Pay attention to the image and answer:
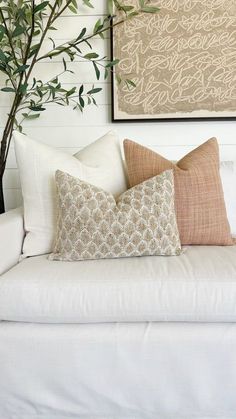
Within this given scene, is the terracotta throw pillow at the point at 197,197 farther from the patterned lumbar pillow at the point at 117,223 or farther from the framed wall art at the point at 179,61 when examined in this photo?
the framed wall art at the point at 179,61

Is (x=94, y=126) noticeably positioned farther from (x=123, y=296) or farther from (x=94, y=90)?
(x=123, y=296)

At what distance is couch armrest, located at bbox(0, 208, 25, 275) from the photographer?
1454 millimetres

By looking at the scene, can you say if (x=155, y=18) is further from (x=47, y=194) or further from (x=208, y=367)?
(x=208, y=367)

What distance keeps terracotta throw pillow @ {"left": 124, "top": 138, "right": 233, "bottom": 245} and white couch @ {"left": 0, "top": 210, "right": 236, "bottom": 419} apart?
0.35 meters

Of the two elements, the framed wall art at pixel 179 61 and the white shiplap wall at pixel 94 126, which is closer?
the framed wall art at pixel 179 61

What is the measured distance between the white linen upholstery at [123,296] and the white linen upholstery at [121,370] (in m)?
0.04

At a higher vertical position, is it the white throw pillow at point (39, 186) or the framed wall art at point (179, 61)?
the framed wall art at point (179, 61)

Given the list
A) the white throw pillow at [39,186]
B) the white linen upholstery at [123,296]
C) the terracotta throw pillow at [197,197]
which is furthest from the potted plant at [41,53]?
the white linen upholstery at [123,296]

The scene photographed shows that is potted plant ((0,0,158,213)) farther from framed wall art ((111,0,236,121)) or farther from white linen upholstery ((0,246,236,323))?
white linen upholstery ((0,246,236,323))

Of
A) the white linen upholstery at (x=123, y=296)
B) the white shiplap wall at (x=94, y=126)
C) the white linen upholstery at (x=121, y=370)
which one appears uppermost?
the white shiplap wall at (x=94, y=126)

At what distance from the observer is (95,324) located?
128 centimetres

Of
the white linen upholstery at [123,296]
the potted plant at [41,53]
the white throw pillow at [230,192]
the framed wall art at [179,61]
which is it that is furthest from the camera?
the framed wall art at [179,61]

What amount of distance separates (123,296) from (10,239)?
55cm

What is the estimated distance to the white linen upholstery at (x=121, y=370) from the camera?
125cm
